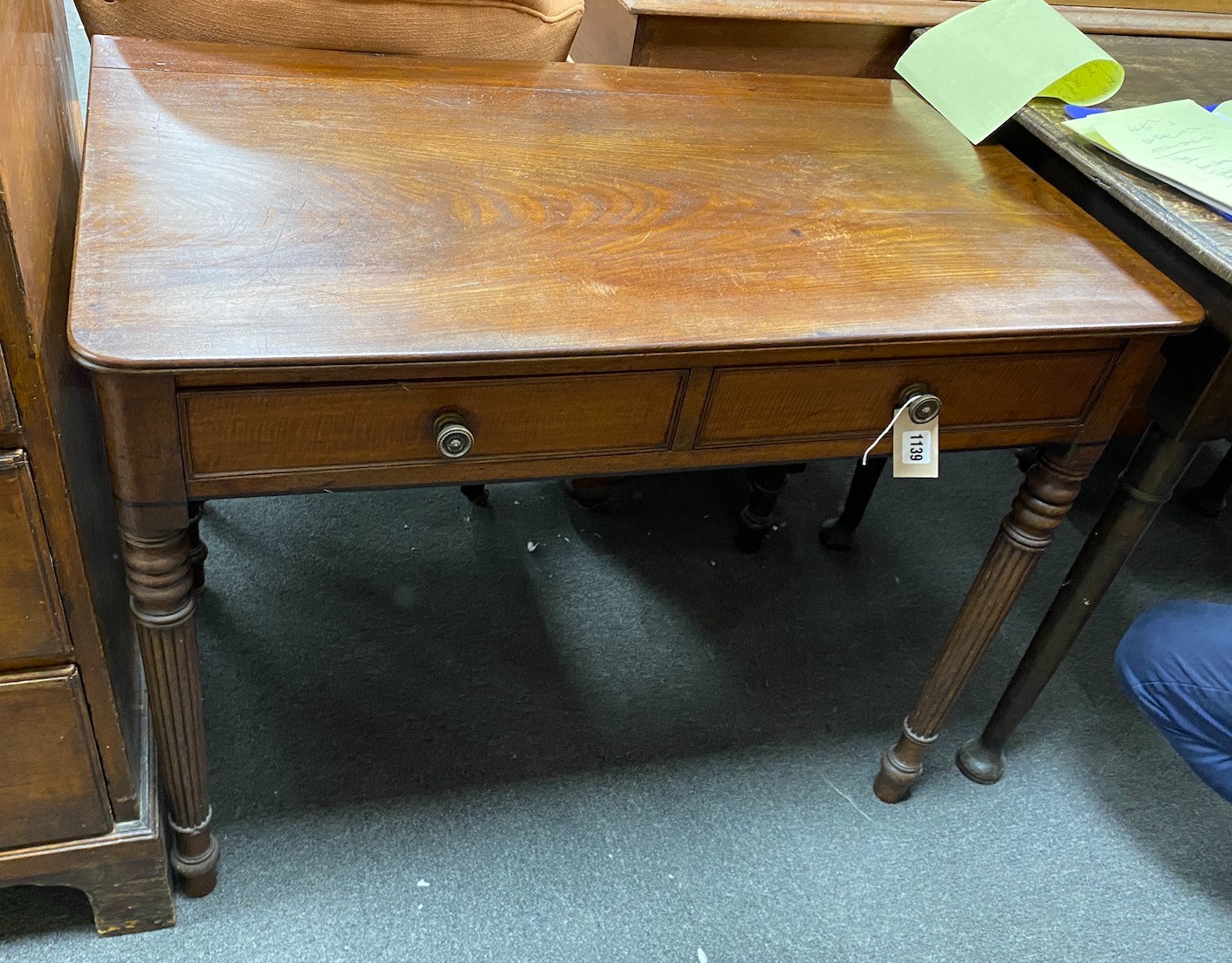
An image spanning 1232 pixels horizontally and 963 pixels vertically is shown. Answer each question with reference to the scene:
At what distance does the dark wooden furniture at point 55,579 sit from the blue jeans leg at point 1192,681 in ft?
3.30

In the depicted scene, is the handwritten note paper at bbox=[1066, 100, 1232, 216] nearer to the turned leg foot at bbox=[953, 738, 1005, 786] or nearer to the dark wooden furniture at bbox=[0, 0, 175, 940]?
the turned leg foot at bbox=[953, 738, 1005, 786]

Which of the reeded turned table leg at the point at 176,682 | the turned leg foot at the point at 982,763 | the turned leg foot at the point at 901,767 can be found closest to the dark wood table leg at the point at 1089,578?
the turned leg foot at the point at 982,763

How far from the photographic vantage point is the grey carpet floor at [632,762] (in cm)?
116

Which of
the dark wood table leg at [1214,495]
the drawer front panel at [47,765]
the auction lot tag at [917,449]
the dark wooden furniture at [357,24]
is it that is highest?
the dark wooden furniture at [357,24]

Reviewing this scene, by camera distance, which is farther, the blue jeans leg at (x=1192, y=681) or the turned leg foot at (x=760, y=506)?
the turned leg foot at (x=760, y=506)

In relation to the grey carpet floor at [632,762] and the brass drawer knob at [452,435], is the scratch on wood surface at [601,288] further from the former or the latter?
the grey carpet floor at [632,762]

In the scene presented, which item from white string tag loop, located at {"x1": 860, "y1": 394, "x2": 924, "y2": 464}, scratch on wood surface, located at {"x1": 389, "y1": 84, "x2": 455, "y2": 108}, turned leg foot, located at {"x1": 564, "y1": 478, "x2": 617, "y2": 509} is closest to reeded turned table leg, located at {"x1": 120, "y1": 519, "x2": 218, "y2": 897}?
scratch on wood surface, located at {"x1": 389, "y1": 84, "x2": 455, "y2": 108}

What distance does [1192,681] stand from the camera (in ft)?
3.55

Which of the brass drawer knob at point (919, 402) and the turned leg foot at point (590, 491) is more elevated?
the brass drawer knob at point (919, 402)

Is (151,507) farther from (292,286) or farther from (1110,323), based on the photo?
(1110,323)

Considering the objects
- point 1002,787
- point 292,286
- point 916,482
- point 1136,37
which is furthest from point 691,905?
point 1136,37

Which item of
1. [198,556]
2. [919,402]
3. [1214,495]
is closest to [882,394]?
[919,402]

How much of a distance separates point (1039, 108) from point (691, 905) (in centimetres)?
95

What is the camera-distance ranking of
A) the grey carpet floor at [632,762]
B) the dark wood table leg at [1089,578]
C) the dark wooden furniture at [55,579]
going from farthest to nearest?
the grey carpet floor at [632,762], the dark wood table leg at [1089,578], the dark wooden furniture at [55,579]
